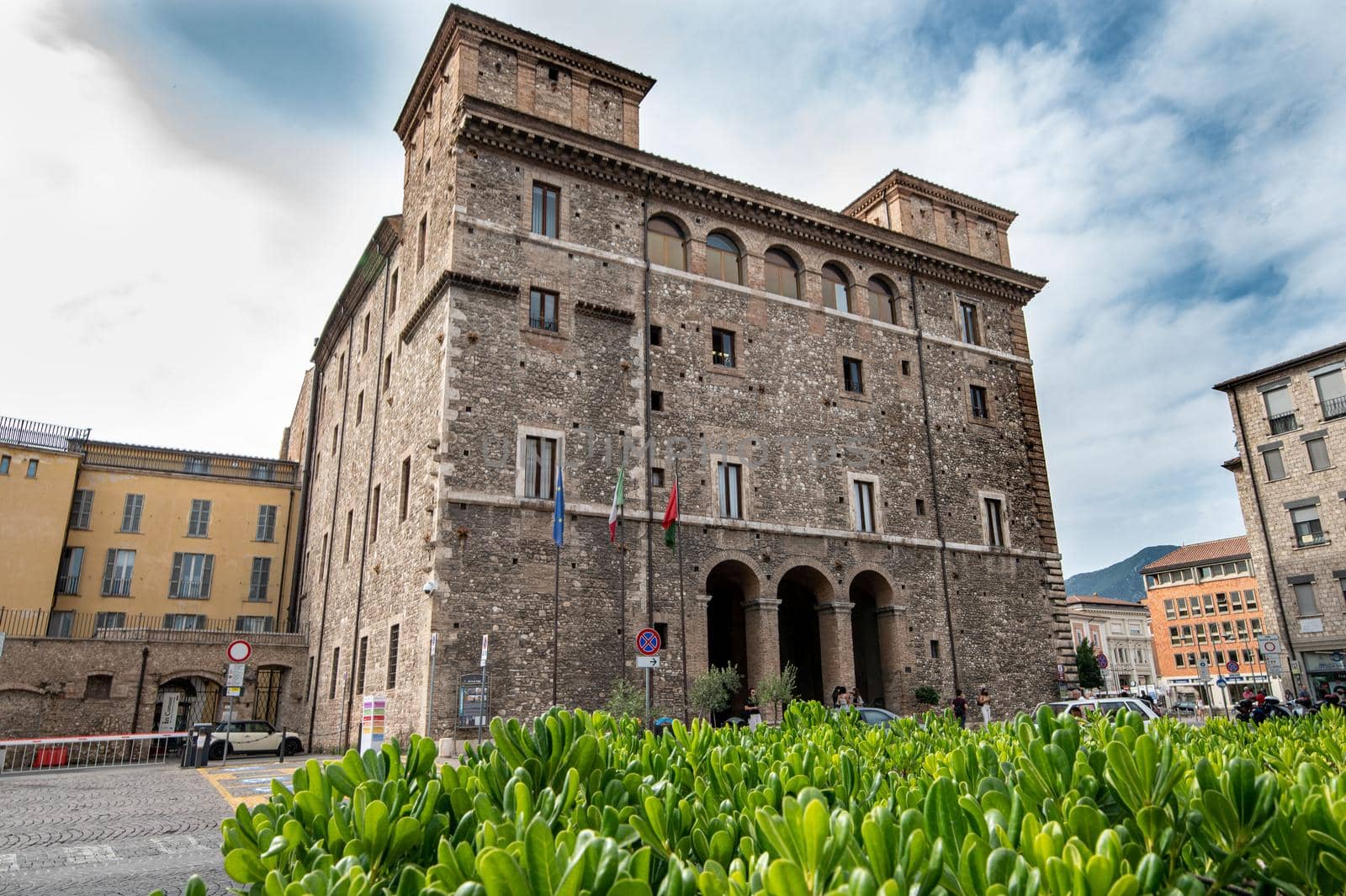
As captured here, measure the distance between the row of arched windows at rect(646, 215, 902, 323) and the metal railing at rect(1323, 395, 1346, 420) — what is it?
2291 cm

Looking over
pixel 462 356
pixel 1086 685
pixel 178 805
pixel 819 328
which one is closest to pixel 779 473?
pixel 819 328

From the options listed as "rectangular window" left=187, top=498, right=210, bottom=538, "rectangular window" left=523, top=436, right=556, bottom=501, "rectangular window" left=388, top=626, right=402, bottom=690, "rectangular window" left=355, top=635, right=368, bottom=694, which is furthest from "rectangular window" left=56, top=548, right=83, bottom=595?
"rectangular window" left=523, top=436, right=556, bottom=501

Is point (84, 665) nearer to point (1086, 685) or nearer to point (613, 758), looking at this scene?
point (613, 758)

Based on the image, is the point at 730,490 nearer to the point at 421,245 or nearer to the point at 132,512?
the point at 421,245

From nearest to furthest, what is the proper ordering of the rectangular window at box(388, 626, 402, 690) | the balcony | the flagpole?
the rectangular window at box(388, 626, 402, 690), the flagpole, the balcony

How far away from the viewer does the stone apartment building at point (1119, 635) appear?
83.5 metres

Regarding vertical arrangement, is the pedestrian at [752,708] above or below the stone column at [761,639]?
below

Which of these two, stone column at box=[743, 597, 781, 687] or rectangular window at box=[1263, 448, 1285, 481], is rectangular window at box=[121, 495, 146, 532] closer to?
stone column at box=[743, 597, 781, 687]

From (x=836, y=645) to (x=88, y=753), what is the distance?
68.8 ft

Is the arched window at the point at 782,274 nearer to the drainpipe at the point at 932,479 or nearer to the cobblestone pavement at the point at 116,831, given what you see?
the drainpipe at the point at 932,479

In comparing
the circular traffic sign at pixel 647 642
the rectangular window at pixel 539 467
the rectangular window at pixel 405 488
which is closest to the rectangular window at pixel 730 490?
the rectangular window at pixel 539 467

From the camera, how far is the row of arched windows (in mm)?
25578

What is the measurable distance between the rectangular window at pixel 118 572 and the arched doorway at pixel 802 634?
23.1 meters

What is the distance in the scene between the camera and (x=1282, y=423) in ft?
131
